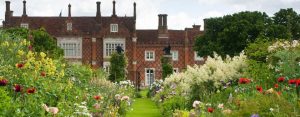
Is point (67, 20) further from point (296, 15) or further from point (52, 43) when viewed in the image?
point (296, 15)

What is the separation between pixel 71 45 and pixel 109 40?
3.66m

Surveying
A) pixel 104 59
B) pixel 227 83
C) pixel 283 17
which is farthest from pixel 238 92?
pixel 104 59

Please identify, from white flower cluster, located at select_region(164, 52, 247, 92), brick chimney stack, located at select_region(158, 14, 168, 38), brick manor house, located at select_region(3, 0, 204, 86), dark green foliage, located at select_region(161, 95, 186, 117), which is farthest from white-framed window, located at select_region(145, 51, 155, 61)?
white flower cluster, located at select_region(164, 52, 247, 92)

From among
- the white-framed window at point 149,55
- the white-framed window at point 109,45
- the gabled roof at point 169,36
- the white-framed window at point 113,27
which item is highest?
the white-framed window at point 113,27

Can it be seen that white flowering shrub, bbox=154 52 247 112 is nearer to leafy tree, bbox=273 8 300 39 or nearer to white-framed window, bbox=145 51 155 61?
leafy tree, bbox=273 8 300 39

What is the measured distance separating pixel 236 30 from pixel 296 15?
20.8ft

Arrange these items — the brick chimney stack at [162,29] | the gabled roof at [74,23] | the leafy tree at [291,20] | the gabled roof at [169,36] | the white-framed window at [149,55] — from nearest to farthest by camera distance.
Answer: the leafy tree at [291,20]
the gabled roof at [74,23]
the white-framed window at [149,55]
the gabled roof at [169,36]
the brick chimney stack at [162,29]

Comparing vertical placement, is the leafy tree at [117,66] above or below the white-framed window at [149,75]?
above

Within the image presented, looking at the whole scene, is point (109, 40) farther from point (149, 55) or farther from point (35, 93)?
point (35, 93)

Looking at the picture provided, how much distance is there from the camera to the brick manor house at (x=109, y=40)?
58844mm

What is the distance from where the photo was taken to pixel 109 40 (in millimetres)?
59000

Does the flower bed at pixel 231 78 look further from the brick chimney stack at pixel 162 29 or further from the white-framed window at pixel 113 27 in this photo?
the brick chimney stack at pixel 162 29

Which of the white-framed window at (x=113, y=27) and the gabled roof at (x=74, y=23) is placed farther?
the gabled roof at (x=74, y=23)

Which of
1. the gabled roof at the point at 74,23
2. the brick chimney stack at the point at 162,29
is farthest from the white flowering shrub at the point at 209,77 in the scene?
the brick chimney stack at the point at 162,29
